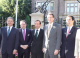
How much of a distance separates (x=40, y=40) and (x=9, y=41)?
938 mm

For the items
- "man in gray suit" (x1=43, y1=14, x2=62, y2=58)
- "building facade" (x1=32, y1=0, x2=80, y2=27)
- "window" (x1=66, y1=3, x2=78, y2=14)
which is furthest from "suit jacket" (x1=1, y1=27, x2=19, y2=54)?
"window" (x1=66, y1=3, x2=78, y2=14)

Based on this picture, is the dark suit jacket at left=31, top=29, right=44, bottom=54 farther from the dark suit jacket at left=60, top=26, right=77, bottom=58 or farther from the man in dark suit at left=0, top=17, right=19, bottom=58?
the dark suit jacket at left=60, top=26, right=77, bottom=58

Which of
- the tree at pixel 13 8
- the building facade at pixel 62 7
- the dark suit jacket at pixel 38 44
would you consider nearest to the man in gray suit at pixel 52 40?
the dark suit jacket at pixel 38 44

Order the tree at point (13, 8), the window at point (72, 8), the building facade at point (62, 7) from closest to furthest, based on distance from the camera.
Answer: the tree at point (13, 8), the building facade at point (62, 7), the window at point (72, 8)

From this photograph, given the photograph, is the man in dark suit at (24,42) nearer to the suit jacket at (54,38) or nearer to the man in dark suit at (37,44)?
the man in dark suit at (37,44)

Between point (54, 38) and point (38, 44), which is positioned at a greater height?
point (54, 38)

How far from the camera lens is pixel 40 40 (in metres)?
5.12

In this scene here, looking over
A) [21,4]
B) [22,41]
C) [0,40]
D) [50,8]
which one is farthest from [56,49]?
[50,8]

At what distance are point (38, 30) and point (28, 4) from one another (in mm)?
23866

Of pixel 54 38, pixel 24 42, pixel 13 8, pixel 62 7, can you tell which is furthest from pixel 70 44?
pixel 62 7

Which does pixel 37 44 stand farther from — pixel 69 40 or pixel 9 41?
pixel 69 40

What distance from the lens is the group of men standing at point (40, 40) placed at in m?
4.58

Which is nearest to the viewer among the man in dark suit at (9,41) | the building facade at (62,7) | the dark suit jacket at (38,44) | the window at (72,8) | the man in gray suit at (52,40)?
the man in gray suit at (52,40)

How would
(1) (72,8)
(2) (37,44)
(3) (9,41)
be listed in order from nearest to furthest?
(3) (9,41)
(2) (37,44)
(1) (72,8)
